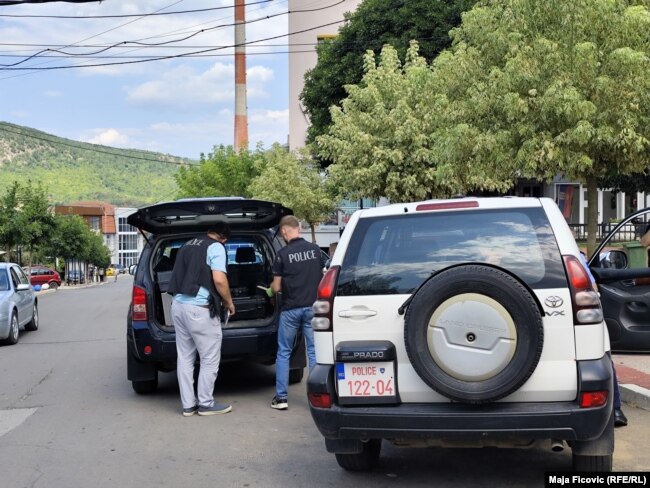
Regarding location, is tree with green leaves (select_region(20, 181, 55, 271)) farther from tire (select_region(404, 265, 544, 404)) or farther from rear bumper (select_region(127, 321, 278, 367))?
tire (select_region(404, 265, 544, 404))

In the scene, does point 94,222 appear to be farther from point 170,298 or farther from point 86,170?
point 170,298

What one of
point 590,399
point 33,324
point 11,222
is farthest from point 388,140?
point 11,222

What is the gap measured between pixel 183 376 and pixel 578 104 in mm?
6514

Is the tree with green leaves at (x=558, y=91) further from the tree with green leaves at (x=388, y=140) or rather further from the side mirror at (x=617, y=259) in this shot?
the tree with green leaves at (x=388, y=140)

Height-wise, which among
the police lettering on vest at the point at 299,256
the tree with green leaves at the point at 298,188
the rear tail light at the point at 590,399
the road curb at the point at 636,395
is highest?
the tree with green leaves at the point at 298,188

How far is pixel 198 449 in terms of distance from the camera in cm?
638

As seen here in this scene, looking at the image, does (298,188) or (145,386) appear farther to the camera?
(298,188)

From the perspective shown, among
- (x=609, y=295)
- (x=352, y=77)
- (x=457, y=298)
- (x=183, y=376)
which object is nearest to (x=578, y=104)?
(x=609, y=295)

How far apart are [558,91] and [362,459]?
7046mm

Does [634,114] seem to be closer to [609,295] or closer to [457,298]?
[609,295]

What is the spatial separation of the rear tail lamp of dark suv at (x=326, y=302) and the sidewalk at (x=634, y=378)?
12.9 ft

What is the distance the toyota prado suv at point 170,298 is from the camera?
8227 mm

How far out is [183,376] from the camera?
761 cm

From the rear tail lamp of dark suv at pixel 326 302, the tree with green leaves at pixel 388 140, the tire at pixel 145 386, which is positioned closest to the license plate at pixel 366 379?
the rear tail lamp of dark suv at pixel 326 302
